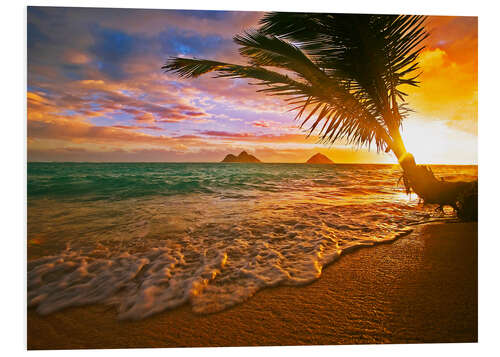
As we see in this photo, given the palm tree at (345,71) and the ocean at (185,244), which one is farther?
the palm tree at (345,71)

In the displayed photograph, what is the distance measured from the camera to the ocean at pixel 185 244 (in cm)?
162

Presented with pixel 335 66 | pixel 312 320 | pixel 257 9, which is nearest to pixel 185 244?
pixel 312 320

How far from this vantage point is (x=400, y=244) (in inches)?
89.0

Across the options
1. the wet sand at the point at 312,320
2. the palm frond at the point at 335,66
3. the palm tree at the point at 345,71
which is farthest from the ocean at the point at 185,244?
the palm frond at the point at 335,66

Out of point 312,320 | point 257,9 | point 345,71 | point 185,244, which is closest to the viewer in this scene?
point 312,320

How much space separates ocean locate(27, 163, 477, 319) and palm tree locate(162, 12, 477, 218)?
529mm

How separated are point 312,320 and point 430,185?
2333 mm

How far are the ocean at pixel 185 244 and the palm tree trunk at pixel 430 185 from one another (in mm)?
138

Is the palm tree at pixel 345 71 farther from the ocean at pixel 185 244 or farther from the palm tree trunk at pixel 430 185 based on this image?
the ocean at pixel 185 244

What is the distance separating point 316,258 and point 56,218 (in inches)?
130

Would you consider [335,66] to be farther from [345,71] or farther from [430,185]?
[430,185]

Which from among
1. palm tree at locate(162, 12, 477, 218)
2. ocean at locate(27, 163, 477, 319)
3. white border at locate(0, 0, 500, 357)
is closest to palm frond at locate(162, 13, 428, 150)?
palm tree at locate(162, 12, 477, 218)

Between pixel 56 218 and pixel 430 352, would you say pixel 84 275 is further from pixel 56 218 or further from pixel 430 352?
pixel 430 352

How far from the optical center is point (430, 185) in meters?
2.69
